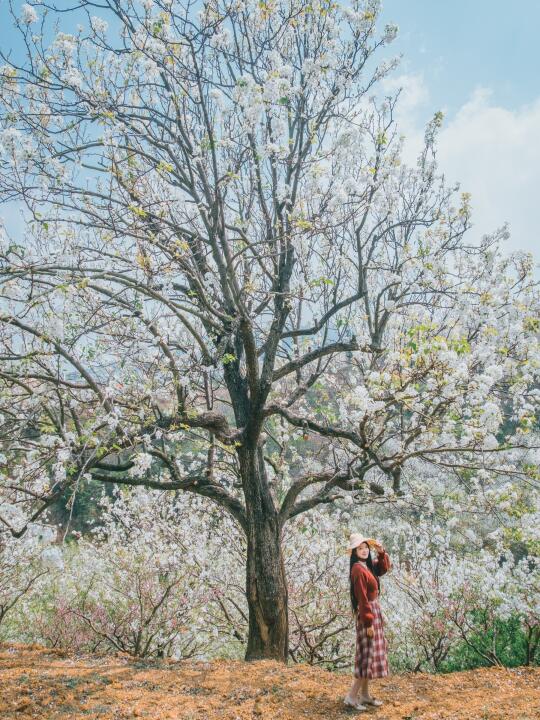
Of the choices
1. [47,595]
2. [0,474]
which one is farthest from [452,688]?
[47,595]

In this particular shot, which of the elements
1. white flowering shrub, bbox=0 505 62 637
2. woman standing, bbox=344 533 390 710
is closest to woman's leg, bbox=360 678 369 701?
woman standing, bbox=344 533 390 710

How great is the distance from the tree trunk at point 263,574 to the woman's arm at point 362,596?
1708 mm

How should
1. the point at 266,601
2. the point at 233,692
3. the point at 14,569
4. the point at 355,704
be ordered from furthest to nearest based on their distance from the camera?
the point at 14,569 < the point at 266,601 < the point at 233,692 < the point at 355,704

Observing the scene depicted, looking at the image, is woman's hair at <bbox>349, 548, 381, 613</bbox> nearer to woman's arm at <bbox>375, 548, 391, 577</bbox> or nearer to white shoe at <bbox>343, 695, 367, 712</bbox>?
woman's arm at <bbox>375, 548, 391, 577</bbox>

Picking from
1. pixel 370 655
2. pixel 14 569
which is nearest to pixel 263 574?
pixel 370 655

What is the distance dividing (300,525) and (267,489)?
3.78 m

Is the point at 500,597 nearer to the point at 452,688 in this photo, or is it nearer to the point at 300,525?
the point at 452,688

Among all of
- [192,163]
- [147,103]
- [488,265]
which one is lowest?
[488,265]

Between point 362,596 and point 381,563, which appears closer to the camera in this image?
point 362,596

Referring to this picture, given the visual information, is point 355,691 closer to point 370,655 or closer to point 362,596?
point 370,655

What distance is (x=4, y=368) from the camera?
5.71m

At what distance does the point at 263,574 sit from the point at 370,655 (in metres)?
1.79

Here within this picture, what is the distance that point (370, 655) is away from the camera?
14.1 ft

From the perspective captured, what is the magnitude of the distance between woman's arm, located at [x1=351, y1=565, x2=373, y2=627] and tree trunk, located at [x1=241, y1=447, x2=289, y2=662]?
171 cm
